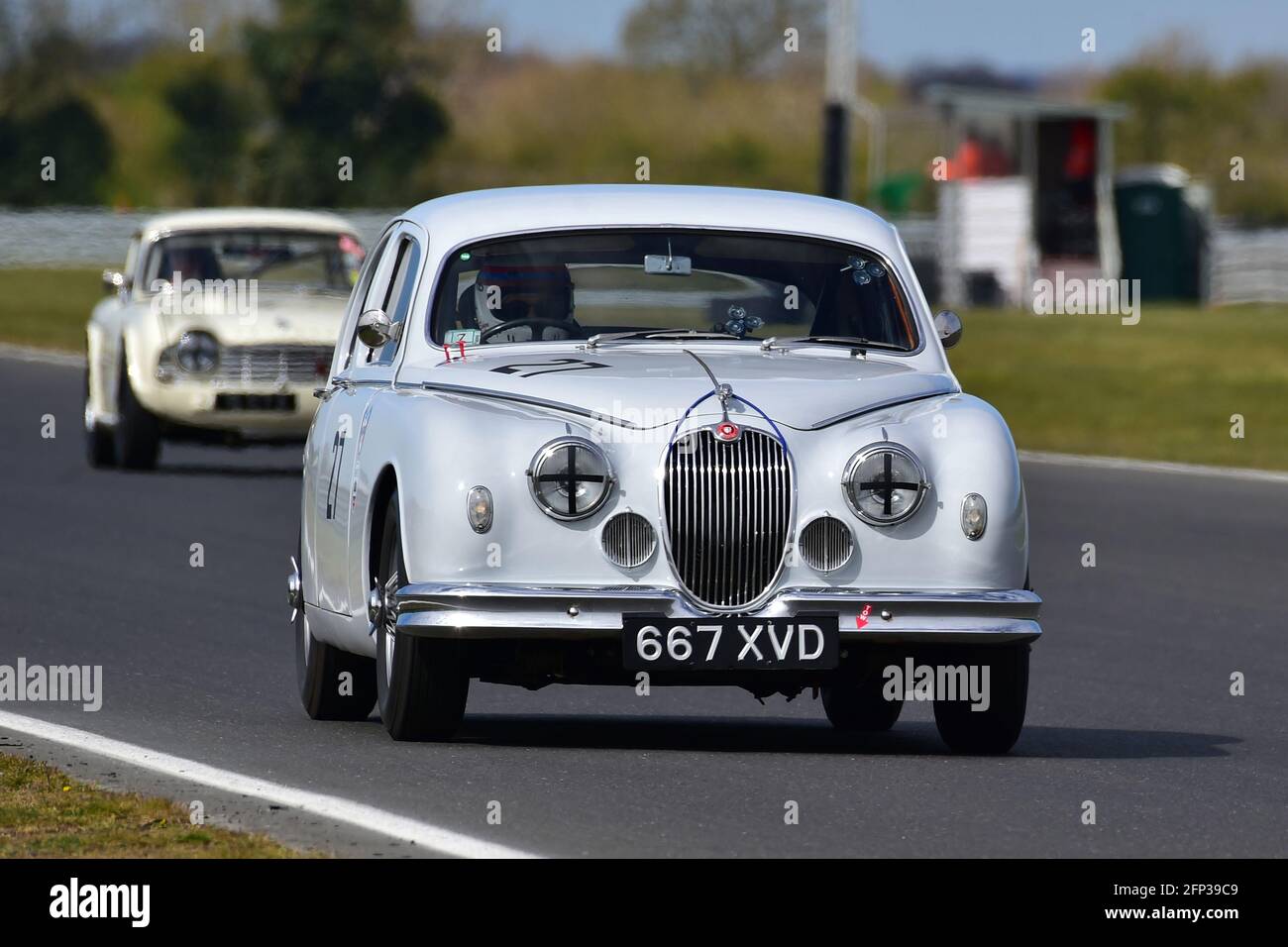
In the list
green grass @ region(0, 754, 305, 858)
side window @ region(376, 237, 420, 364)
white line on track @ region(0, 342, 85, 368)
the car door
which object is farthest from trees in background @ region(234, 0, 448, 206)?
green grass @ region(0, 754, 305, 858)

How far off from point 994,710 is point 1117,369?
25860 millimetres

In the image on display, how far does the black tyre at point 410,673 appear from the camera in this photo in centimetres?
822

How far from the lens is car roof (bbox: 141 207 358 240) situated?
65.4 ft

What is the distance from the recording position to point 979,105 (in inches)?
2101

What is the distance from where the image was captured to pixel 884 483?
8188mm

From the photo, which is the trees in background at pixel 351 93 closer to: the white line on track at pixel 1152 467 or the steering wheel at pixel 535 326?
the white line on track at pixel 1152 467

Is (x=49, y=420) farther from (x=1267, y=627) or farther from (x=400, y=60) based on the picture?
(x=400, y=60)

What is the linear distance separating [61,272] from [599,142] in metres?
20.9

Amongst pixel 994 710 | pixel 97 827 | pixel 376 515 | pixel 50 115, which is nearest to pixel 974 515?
pixel 994 710

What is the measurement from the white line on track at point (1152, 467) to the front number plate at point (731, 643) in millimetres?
13230

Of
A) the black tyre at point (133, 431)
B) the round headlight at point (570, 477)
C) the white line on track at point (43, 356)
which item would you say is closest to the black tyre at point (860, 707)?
the round headlight at point (570, 477)

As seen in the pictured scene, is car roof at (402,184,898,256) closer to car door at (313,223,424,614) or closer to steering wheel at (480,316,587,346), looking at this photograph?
car door at (313,223,424,614)
